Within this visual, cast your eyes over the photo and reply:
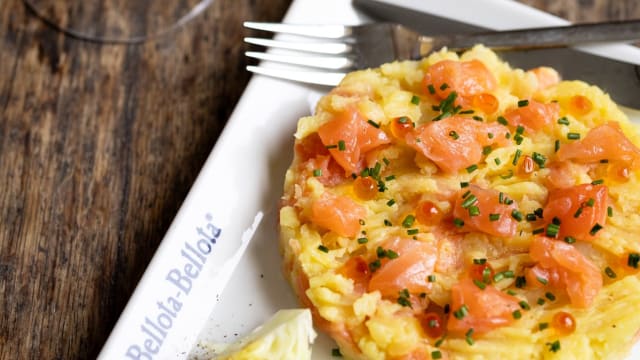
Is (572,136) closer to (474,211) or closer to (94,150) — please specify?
(474,211)

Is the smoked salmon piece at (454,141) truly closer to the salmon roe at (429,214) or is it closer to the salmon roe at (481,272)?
the salmon roe at (429,214)

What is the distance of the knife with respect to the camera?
409 cm

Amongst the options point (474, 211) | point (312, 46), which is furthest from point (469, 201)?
point (312, 46)

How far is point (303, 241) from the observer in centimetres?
350

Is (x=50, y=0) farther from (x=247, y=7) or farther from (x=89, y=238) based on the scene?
(x=89, y=238)

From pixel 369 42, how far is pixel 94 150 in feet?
5.13

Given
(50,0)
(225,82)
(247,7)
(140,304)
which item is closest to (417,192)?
(140,304)

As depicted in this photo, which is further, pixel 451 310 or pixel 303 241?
pixel 303 241

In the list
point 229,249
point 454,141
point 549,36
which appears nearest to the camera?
point 454,141

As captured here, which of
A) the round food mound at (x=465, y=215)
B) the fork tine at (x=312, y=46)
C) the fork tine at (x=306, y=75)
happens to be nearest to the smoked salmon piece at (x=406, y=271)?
the round food mound at (x=465, y=215)

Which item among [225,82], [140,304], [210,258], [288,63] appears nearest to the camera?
[140,304]

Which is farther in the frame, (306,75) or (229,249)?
(306,75)

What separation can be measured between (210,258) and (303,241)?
482 mm

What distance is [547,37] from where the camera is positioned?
4145 millimetres
